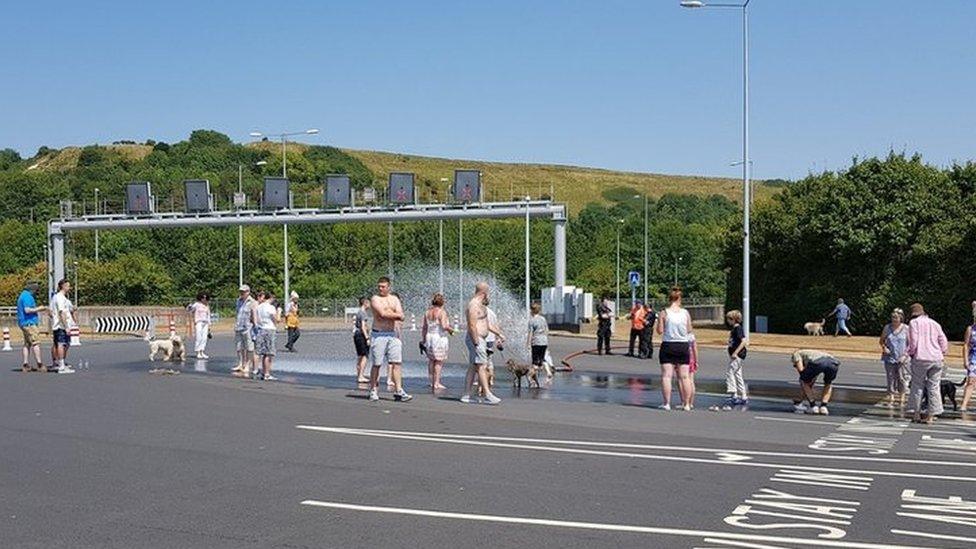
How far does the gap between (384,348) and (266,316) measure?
505 cm

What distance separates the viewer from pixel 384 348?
1669cm

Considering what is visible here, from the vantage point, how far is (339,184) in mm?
58375

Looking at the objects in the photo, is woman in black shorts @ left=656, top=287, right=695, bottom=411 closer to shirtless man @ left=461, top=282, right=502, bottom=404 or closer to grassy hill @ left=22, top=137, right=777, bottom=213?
shirtless man @ left=461, top=282, right=502, bottom=404

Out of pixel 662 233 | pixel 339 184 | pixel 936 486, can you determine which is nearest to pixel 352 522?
pixel 936 486

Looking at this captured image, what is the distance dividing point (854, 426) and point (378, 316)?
6809mm

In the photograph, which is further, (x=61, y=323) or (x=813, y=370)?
(x=61, y=323)

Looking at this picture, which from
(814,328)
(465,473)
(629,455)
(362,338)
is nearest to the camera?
(465,473)

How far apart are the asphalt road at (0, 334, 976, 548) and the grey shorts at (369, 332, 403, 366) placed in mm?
739

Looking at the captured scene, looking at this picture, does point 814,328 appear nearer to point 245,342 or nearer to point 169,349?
point 169,349

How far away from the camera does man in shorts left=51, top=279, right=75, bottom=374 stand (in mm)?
21672

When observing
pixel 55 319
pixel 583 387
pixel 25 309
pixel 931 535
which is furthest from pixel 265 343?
pixel 931 535

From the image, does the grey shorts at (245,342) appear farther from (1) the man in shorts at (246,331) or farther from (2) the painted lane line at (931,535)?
(2) the painted lane line at (931,535)

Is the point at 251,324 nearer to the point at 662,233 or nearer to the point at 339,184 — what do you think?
the point at 339,184

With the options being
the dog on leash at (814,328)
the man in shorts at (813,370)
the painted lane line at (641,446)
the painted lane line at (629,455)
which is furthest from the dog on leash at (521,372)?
the dog on leash at (814,328)
